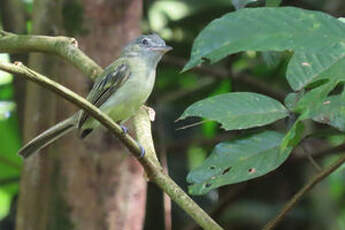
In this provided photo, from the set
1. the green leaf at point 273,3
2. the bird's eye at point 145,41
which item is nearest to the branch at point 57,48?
the bird's eye at point 145,41

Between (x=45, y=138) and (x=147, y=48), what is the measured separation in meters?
0.81

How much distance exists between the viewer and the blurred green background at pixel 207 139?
4184 mm

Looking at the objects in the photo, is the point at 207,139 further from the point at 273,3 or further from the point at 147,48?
the point at 273,3

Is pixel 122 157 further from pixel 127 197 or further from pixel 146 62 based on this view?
pixel 146 62

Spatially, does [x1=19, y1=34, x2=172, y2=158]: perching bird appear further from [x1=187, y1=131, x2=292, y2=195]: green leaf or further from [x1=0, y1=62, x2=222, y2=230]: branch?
[x1=187, y1=131, x2=292, y2=195]: green leaf

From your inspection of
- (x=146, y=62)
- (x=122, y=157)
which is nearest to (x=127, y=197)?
(x=122, y=157)

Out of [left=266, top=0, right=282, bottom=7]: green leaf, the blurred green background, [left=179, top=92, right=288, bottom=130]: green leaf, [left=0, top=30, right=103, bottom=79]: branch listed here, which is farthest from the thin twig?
[left=179, top=92, right=288, bottom=130]: green leaf

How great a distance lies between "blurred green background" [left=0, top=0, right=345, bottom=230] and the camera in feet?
13.7

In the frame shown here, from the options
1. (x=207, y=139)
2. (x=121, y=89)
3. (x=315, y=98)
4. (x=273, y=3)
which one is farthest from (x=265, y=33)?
(x=207, y=139)

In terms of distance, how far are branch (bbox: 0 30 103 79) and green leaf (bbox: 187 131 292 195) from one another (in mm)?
999

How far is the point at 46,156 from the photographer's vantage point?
10.7ft

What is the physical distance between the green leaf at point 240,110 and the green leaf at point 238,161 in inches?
4.9

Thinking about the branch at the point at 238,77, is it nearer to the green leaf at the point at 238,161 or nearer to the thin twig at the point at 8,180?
the thin twig at the point at 8,180

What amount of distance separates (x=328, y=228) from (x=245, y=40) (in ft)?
8.91
